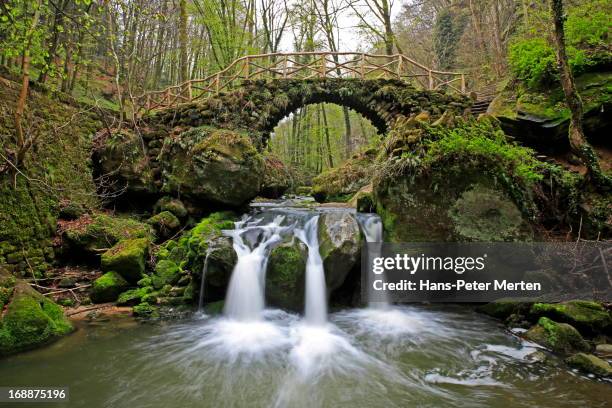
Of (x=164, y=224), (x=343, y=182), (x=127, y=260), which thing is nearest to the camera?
(x=127, y=260)

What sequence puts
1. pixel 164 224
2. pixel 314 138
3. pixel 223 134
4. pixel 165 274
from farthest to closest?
1. pixel 314 138
2. pixel 223 134
3. pixel 164 224
4. pixel 165 274

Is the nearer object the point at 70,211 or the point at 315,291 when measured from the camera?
the point at 315,291

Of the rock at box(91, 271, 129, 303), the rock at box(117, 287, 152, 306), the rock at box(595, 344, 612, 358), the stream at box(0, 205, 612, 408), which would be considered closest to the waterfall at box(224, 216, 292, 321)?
the stream at box(0, 205, 612, 408)

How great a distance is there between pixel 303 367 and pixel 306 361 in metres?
0.18

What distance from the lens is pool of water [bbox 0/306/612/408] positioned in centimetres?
358

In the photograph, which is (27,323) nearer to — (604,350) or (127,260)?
(127,260)

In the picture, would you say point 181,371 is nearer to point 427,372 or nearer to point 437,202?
point 427,372

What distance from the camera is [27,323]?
14.5ft

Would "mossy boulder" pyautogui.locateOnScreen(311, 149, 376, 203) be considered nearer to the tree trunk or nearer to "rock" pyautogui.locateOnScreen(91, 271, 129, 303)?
the tree trunk

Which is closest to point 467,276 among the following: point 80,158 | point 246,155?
point 246,155

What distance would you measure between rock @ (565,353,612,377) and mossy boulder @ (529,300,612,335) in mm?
760

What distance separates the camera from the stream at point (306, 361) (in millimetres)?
3602

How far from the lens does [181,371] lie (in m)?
4.23

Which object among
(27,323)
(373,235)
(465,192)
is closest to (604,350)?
(465,192)
